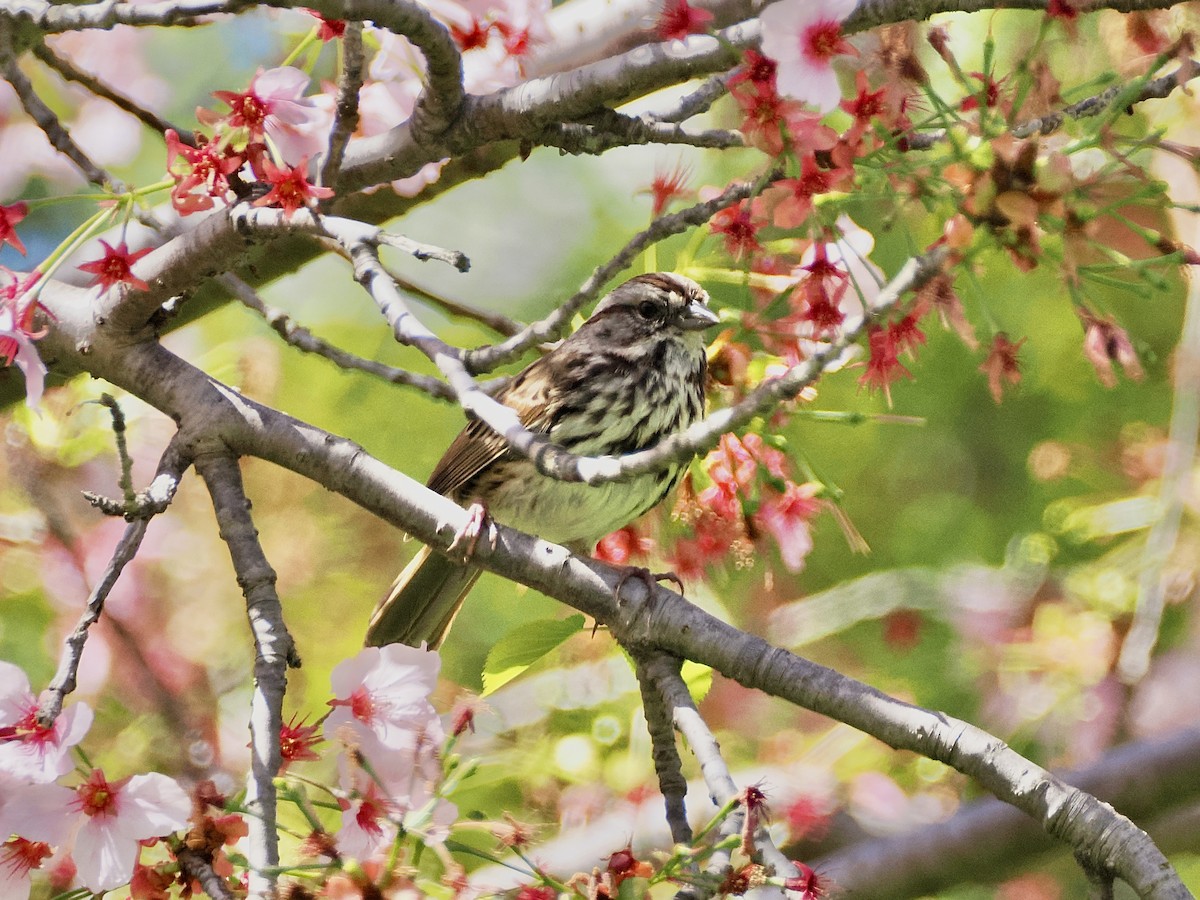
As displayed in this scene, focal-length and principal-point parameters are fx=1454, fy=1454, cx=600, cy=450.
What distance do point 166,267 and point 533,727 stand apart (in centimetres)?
185

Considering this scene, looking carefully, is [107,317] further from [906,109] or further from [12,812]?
[906,109]

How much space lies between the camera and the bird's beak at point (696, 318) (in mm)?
4074

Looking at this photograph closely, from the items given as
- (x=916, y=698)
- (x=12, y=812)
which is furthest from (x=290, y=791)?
(x=916, y=698)

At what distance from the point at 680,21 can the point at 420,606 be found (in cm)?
220

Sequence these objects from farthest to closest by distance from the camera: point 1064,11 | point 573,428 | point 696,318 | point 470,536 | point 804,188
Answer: point 573,428 → point 696,318 → point 470,536 → point 804,188 → point 1064,11

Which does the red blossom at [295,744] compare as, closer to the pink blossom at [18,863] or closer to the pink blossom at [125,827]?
the pink blossom at [125,827]

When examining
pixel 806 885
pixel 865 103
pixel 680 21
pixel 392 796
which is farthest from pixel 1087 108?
pixel 392 796

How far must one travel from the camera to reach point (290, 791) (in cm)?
227

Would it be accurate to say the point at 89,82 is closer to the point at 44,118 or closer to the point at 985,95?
the point at 44,118

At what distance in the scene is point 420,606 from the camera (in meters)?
4.54

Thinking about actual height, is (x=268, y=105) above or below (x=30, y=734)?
above

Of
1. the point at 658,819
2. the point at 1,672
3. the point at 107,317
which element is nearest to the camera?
the point at 1,672

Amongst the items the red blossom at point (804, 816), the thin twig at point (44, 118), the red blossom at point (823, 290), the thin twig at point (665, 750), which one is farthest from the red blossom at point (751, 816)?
the thin twig at point (44, 118)

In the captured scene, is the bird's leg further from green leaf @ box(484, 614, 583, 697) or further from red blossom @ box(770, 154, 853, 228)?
→ red blossom @ box(770, 154, 853, 228)
